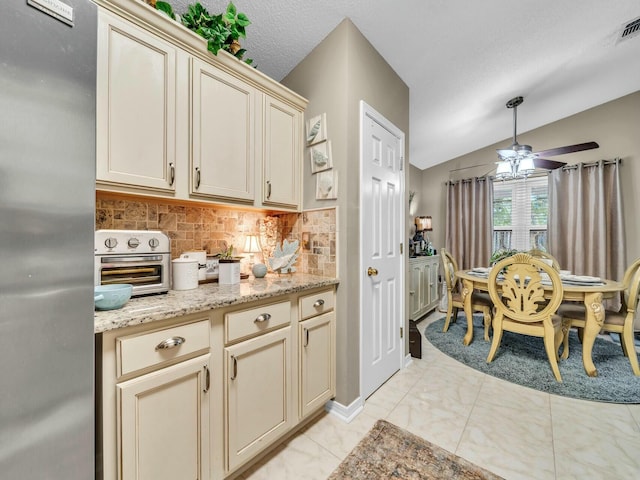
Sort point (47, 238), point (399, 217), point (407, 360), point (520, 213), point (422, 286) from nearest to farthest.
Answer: point (47, 238), point (399, 217), point (407, 360), point (422, 286), point (520, 213)

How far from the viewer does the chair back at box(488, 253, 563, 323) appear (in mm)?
2201

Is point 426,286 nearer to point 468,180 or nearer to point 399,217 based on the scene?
point 399,217

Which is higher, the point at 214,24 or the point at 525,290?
the point at 214,24

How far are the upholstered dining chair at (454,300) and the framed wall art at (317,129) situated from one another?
218 cm

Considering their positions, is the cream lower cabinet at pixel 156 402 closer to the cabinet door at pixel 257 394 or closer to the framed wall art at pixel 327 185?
the cabinet door at pixel 257 394

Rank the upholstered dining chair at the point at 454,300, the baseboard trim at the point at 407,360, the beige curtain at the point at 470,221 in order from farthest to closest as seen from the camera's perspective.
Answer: the beige curtain at the point at 470,221
the upholstered dining chair at the point at 454,300
the baseboard trim at the point at 407,360

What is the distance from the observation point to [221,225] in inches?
73.6

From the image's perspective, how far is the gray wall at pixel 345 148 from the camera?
1746mm

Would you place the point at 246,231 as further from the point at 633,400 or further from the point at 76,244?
the point at 633,400

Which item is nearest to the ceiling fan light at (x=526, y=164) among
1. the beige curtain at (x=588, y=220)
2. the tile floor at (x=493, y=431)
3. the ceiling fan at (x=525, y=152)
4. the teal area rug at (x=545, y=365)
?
the ceiling fan at (x=525, y=152)

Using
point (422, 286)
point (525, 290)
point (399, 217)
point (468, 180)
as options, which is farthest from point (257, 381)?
point (468, 180)

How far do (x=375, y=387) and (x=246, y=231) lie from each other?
1.57 metres

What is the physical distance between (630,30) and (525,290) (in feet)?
7.87

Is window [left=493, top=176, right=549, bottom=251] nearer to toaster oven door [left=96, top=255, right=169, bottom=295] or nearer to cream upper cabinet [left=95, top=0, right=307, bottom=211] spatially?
cream upper cabinet [left=95, top=0, right=307, bottom=211]
